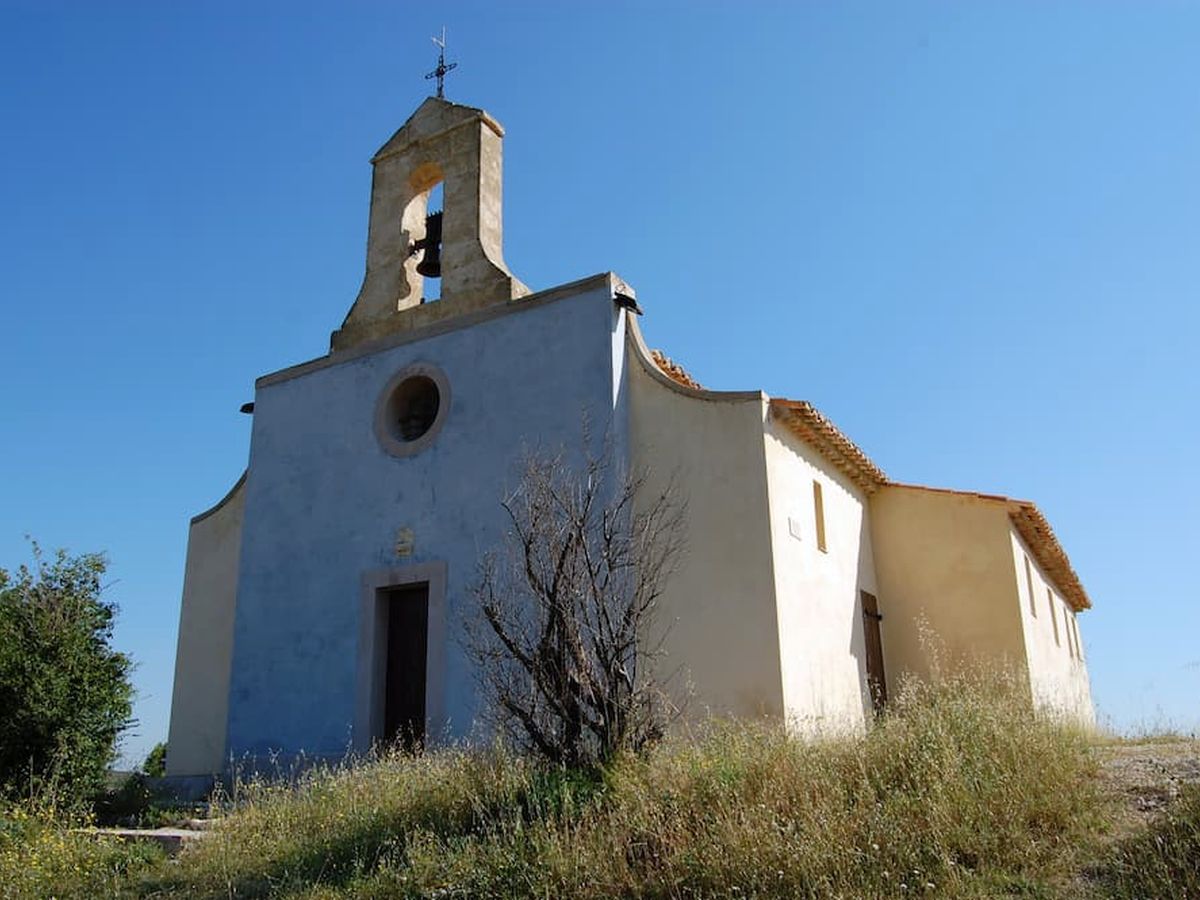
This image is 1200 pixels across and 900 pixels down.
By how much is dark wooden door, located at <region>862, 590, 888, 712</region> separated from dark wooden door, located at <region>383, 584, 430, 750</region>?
5995mm

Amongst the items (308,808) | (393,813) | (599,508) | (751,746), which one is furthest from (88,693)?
(751,746)

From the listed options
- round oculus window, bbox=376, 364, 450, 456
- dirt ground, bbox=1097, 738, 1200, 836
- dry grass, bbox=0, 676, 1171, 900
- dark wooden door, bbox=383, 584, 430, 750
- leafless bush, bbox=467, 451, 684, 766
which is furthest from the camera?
round oculus window, bbox=376, 364, 450, 456

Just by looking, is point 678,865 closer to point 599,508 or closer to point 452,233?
point 599,508

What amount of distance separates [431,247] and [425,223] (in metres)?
0.58

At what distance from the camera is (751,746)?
8297mm

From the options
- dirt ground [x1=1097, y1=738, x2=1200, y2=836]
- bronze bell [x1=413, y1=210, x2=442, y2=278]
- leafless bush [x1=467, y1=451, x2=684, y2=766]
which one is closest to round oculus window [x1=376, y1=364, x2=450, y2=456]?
bronze bell [x1=413, y1=210, x2=442, y2=278]

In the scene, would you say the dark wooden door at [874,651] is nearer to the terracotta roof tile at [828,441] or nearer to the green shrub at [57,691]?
the terracotta roof tile at [828,441]

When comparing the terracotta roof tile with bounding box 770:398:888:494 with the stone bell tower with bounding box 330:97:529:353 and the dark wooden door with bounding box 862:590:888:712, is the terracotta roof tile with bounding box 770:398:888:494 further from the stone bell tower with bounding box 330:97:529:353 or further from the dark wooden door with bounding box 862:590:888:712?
the stone bell tower with bounding box 330:97:529:353

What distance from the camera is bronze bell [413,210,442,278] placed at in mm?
14500

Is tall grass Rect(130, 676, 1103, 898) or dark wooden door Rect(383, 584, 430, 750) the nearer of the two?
tall grass Rect(130, 676, 1103, 898)

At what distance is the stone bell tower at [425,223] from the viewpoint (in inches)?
538

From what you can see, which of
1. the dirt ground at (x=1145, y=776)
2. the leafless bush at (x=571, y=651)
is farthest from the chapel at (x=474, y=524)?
the dirt ground at (x=1145, y=776)

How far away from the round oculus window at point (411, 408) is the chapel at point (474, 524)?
0.03 meters

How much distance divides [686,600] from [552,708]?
3.43 metres
